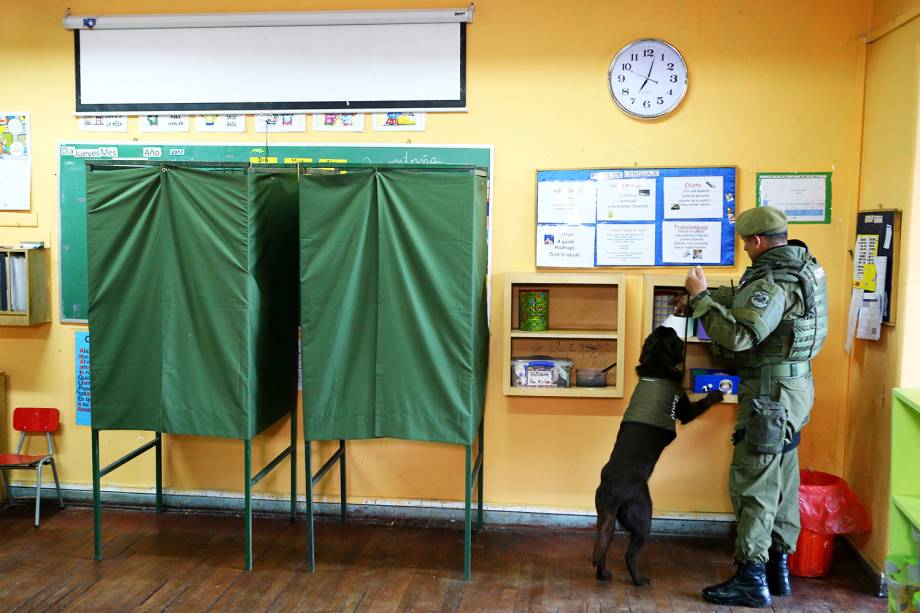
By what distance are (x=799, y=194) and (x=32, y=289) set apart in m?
4.25

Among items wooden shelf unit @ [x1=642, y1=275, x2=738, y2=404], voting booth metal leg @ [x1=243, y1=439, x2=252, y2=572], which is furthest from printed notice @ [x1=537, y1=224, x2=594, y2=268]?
voting booth metal leg @ [x1=243, y1=439, x2=252, y2=572]

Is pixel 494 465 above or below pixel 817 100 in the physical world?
below

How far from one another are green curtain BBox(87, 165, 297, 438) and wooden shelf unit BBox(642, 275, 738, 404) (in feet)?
6.30

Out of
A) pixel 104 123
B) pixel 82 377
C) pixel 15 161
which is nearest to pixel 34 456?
pixel 82 377

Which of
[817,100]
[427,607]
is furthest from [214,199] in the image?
[817,100]

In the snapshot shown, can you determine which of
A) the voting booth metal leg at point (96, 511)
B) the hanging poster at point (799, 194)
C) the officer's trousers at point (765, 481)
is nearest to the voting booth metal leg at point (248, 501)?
the voting booth metal leg at point (96, 511)

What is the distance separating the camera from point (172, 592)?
3457 millimetres

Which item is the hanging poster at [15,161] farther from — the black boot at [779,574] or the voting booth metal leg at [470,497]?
the black boot at [779,574]

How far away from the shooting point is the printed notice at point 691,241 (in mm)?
3992

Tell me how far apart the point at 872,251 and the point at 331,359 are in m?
2.63

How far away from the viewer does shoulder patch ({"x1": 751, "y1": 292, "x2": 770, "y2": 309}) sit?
3.21 metres

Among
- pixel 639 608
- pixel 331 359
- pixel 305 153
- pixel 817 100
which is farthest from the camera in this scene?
pixel 305 153

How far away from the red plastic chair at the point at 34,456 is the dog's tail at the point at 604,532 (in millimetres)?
3022

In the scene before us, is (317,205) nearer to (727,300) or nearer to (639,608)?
(727,300)
